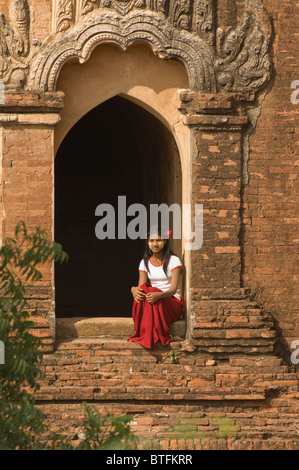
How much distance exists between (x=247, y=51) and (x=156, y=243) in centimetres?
230

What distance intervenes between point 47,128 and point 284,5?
115 inches

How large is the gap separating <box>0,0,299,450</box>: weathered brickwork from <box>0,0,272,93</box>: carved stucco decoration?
12 mm

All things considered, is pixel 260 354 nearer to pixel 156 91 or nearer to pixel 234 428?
pixel 234 428

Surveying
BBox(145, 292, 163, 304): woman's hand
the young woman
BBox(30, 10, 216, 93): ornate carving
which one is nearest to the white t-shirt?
the young woman

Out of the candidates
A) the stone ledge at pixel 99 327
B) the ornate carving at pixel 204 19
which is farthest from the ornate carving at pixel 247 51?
the stone ledge at pixel 99 327

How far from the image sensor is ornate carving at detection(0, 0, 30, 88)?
905 centimetres

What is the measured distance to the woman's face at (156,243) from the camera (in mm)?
9211

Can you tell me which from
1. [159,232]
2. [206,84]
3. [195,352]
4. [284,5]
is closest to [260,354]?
[195,352]

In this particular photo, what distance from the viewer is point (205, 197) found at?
923 centimetres

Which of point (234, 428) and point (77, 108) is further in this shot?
point (77, 108)

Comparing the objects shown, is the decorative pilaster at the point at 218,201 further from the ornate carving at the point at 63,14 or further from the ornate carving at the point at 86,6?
the ornate carving at the point at 63,14

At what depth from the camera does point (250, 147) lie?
9344 millimetres

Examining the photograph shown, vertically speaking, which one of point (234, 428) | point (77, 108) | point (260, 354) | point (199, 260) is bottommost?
point (234, 428)

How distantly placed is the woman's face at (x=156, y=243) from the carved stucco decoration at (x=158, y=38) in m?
1.65
